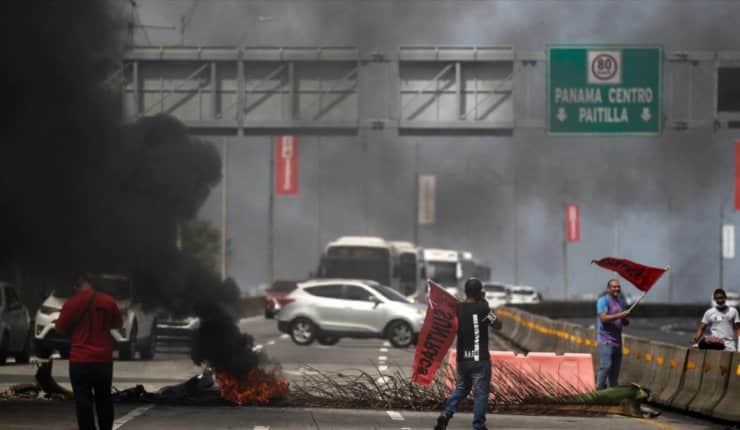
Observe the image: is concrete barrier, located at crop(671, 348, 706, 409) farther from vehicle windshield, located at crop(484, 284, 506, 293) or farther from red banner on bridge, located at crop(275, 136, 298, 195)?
vehicle windshield, located at crop(484, 284, 506, 293)

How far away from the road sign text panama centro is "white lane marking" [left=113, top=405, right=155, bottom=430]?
23.0 meters

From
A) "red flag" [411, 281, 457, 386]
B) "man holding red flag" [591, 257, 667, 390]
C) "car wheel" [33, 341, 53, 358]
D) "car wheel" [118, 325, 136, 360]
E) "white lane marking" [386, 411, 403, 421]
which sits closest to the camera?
"red flag" [411, 281, 457, 386]

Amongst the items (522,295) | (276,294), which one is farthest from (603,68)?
(522,295)

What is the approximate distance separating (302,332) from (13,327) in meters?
10.9

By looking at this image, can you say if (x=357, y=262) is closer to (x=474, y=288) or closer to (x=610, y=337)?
(x=610, y=337)

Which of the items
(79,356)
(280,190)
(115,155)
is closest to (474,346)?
(79,356)

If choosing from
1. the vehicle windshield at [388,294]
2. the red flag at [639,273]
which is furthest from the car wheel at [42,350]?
the red flag at [639,273]

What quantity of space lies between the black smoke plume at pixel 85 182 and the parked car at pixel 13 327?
7.90 m

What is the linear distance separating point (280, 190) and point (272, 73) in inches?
810

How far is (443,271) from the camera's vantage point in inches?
3204

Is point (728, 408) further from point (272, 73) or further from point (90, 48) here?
point (272, 73)

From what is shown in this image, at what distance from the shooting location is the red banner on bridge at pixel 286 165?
59.2m

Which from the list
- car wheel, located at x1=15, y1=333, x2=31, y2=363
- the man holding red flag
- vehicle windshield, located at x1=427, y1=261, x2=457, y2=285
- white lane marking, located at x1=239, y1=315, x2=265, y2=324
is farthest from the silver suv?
vehicle windshield, located at x1=427, y1=261, x2=457, y2=285

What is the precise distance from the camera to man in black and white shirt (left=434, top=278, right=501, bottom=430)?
16359 mm
